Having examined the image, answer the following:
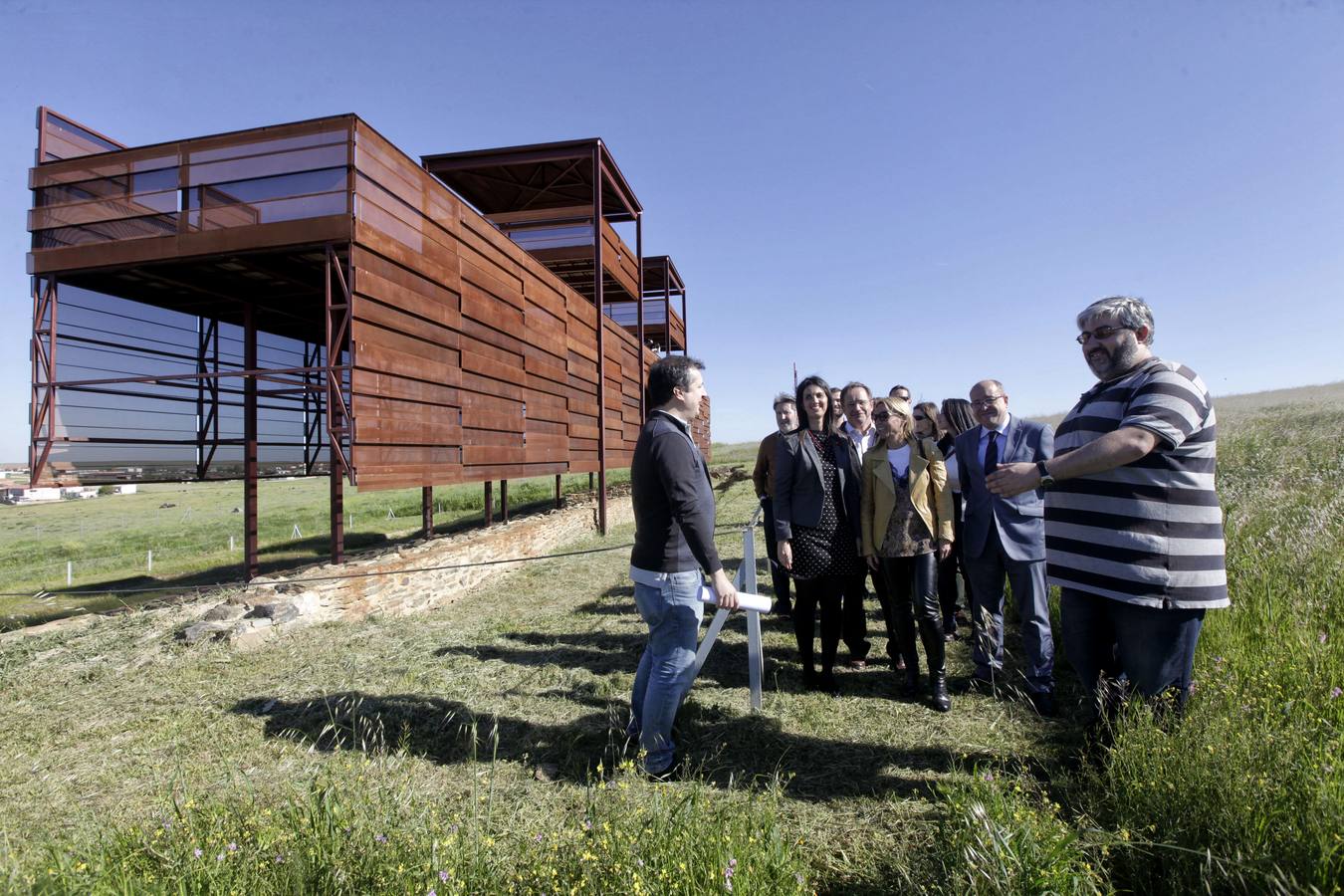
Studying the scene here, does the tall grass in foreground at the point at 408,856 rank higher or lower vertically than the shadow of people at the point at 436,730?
higher

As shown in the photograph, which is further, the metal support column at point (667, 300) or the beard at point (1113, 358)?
the metal support column at point (667, 300)

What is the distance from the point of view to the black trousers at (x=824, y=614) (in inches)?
164

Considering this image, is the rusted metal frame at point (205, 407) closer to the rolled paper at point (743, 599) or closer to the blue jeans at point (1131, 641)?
the rolled paper at point (743, 599)

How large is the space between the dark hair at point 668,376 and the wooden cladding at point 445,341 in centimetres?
446

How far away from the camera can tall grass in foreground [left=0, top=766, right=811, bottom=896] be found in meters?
1.92

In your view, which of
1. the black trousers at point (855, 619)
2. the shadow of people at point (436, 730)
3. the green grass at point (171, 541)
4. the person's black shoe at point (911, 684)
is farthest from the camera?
the green grass at point (171, 541)

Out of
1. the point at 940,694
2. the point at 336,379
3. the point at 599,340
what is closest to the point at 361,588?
the point at 336,379

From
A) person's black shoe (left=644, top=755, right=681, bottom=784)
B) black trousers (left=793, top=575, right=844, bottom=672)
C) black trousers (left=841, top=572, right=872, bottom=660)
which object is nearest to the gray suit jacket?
black trousers (left=841, top=572, right=872, bottom=660)

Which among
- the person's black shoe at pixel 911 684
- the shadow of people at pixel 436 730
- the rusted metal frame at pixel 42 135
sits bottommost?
the shadow of people at pixel 436 730

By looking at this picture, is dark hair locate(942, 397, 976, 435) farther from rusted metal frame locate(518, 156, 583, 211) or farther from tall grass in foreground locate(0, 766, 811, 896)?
rusted metal frame locate(518, 156, 583, 211)

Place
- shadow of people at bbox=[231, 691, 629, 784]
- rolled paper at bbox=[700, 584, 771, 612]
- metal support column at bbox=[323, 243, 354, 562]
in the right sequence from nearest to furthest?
rolled paper at bbox=[700, 584, 771, 612], shadow of people at bbox=[231, 691, 629, 784], metal support column at bbox=[323, 243, 354, 562]

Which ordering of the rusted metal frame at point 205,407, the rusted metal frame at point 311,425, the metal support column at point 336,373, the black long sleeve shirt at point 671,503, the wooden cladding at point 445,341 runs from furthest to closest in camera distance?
the rusted metal frame at point 311,425, the rusted metal frame at point 205,407, the wooden cladding at point 445,341, the metal support column at point 336,373, the black long sleeve shirt at point 671,503

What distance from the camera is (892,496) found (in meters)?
4.06

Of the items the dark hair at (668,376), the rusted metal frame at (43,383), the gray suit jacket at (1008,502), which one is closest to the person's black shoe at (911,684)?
the gray suit jacket at (1008,502)
